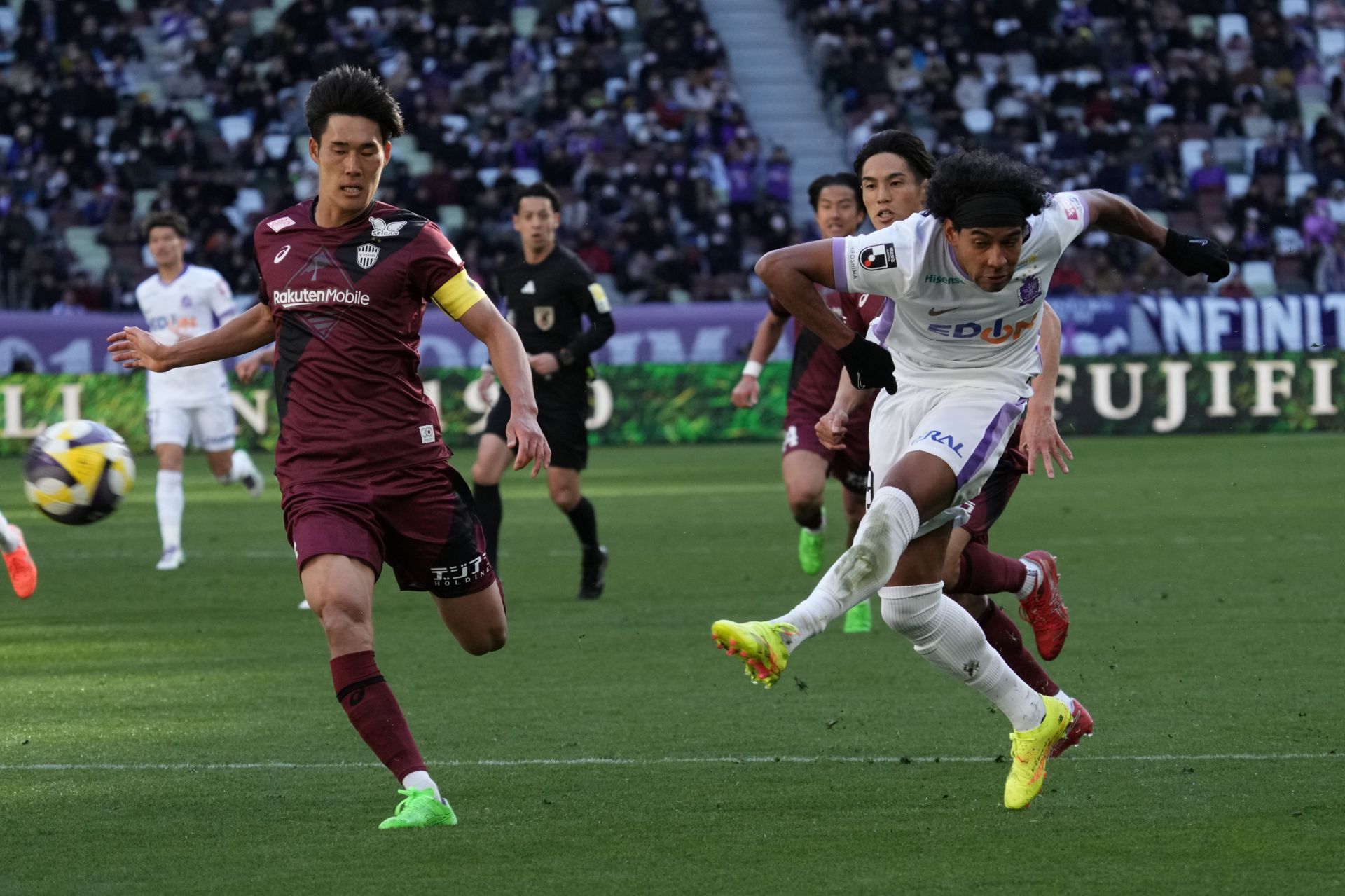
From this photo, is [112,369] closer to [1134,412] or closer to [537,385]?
[1134,412]

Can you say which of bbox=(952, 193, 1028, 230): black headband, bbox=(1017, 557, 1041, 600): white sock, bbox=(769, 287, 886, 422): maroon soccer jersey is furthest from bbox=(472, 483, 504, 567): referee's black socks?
bbox=(952, 193, 1028, 230): black headband

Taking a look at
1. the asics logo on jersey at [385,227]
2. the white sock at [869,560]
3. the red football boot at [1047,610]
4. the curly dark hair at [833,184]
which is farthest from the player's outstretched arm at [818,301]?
the curly dark hair at [833,184]

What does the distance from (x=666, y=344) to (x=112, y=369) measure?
7245mm

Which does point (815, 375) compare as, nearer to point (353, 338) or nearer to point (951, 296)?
point (951, 296)

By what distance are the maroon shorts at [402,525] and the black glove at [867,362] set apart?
1.20 metres

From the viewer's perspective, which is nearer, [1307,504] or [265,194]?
[1307,504]

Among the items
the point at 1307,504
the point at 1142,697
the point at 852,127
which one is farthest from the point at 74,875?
the point at 852,127

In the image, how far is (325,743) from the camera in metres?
6.87

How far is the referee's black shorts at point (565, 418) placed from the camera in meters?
11.4

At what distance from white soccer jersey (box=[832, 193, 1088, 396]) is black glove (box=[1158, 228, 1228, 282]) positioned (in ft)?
1.15

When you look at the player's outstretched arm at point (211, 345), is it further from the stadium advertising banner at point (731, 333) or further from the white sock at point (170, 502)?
the stadium advertising banner at point (731, 333)

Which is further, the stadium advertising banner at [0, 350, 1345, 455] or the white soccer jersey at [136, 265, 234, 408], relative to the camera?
the stadium advertising banner at [0, 350, 1345, 455]

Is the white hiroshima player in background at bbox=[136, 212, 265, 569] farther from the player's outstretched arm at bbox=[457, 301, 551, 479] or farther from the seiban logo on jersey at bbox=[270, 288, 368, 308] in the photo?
the player's outstretched arm at bbox=[457, 301, 551, 479]

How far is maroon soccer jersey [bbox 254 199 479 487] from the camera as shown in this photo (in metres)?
5.65
